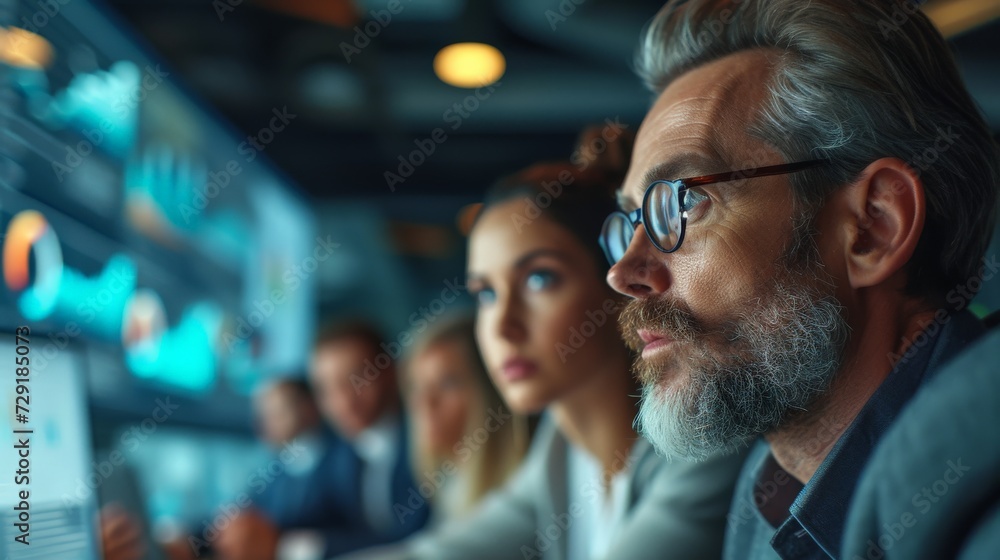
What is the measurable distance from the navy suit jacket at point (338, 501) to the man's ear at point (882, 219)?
5.12 ft

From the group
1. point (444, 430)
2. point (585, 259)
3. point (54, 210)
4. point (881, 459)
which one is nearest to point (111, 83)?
point (54, 210)

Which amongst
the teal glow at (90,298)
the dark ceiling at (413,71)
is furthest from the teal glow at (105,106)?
the dark ceiling at (413,71)

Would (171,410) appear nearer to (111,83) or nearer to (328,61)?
(111,83)

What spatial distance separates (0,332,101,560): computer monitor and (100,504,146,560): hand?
0.53 ft

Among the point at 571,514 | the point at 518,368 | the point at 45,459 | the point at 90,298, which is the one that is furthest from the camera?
the point at 90,298

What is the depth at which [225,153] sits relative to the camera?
9.65ft

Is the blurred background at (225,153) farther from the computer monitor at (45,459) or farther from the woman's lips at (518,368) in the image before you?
the woman's lips at (518,368)

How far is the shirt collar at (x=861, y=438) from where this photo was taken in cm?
74

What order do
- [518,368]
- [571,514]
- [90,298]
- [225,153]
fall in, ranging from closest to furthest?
[518,368] < [571,514] < [90,298] < [225,153]

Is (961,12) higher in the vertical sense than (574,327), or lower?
higher

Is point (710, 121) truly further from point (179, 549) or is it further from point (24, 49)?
point (179, 549)

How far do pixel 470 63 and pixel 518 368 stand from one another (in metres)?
1.55

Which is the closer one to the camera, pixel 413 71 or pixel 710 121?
pixel 710 121

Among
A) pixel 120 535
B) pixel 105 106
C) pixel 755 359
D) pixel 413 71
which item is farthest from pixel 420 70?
pixel 755 359
